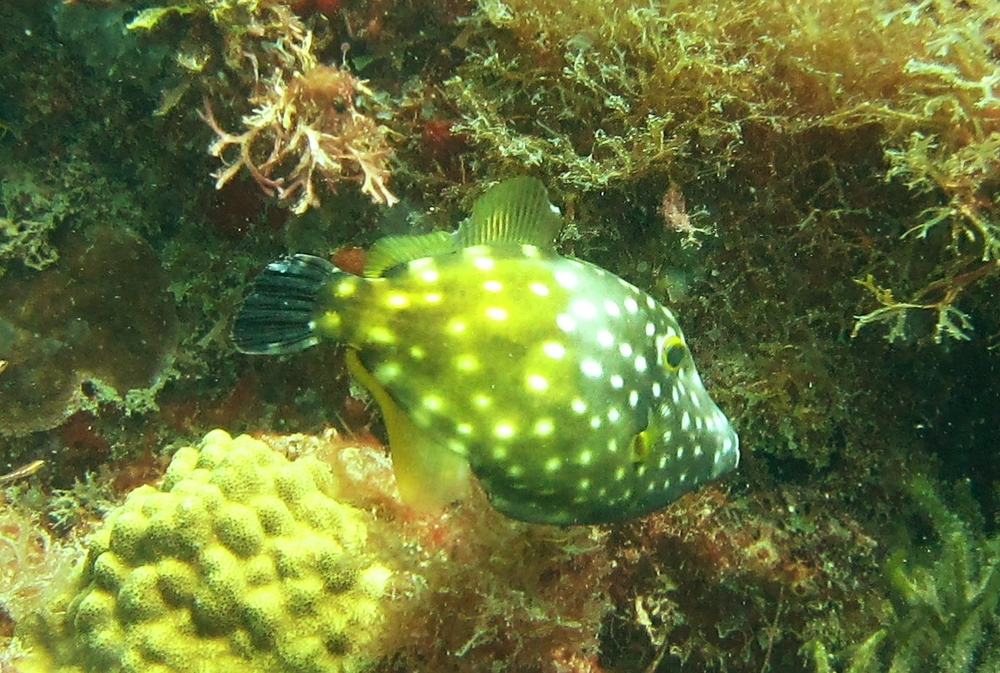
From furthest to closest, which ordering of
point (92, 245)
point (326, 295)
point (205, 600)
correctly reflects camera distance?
point (92, 245), point (205, 600), point (326, 295)

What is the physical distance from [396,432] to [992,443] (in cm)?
363

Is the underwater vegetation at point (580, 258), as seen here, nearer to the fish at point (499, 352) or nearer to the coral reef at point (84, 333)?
the coral reef at point (84, 333)

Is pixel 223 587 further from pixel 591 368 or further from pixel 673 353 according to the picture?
pixel 673 353

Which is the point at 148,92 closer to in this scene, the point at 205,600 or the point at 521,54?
the point at 521,54

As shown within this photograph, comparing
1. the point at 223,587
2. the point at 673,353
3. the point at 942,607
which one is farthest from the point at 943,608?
the point at 223,587

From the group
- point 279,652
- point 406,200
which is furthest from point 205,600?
point 406,200

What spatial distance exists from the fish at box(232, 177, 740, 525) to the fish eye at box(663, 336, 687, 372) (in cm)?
3

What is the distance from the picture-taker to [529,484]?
2.53 meters

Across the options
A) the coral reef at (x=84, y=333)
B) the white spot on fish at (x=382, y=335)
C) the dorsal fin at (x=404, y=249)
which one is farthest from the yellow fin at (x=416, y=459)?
the coral reef at (x=84, y=333)

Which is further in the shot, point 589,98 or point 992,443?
point 992,443

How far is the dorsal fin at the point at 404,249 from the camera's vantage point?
2.65 m

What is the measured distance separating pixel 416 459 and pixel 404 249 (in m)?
0.82

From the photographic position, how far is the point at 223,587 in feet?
9.94

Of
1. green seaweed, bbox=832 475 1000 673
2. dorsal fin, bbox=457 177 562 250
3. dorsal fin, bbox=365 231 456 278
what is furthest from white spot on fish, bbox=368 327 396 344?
green seaweed, bbox=832 475 1000 673
